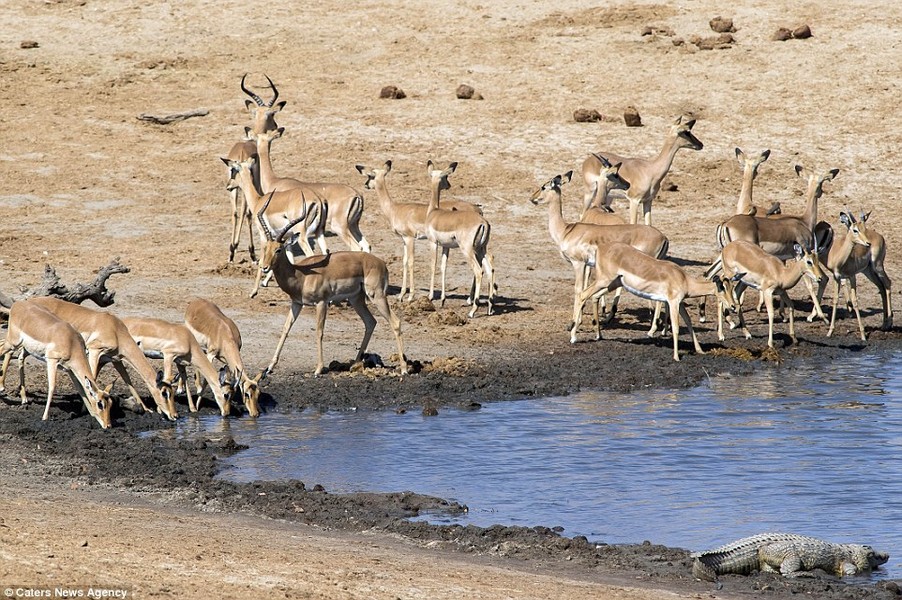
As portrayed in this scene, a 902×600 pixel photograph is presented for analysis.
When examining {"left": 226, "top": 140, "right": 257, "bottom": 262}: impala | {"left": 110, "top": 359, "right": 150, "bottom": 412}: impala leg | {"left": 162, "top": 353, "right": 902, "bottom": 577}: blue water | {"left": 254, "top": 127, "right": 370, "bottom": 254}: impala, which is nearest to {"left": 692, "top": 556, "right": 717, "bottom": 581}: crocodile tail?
{"left": 162, "top": 353, "right": 902, "bottom": 577}: blue water

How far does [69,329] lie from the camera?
11.2m

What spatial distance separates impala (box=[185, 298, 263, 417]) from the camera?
12.1m

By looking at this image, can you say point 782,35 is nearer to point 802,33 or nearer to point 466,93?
point 802,33

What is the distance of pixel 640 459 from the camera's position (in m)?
11.3

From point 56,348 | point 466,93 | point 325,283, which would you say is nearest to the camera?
point 56,348

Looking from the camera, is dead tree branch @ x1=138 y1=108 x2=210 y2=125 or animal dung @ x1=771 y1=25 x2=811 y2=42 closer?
dead tree branch @ x1=138 y1=108 x2=210 y2=125

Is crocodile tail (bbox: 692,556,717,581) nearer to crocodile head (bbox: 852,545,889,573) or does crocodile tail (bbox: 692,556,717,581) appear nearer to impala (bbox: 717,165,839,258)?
crocodile head (bbox: 852,545,889,573)

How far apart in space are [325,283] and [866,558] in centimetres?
643

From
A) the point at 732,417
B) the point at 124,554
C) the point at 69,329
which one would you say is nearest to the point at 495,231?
the point at 732,417

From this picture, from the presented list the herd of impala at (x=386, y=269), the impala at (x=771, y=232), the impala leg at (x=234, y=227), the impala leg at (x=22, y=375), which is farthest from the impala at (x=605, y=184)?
the impala leg at (x=22, y=375)

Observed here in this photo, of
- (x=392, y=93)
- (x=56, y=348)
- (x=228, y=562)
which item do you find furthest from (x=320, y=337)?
(x=392, y=93)

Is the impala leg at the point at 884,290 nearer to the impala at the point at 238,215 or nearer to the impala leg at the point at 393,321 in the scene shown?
the impala leg at the point at 393,321

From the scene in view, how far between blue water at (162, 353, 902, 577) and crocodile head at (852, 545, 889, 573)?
9cm

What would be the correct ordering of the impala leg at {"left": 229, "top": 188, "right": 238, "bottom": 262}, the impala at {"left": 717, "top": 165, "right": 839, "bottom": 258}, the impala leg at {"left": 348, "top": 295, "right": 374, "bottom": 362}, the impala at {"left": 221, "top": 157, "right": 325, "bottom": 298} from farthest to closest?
1. the impala leg at {"left": 229, "top": 188, "right": 238, "bottom": 262}
2. the impala at {"left": 221, "top": 157, "right": 325, "bottom": 298}
3. the impala at {"left": 717, "top": 165, "right": 839, "bottom": 258}
4. the impala leg at {"left": 348, "top": 295, "right": 374, "bottom": 362}
